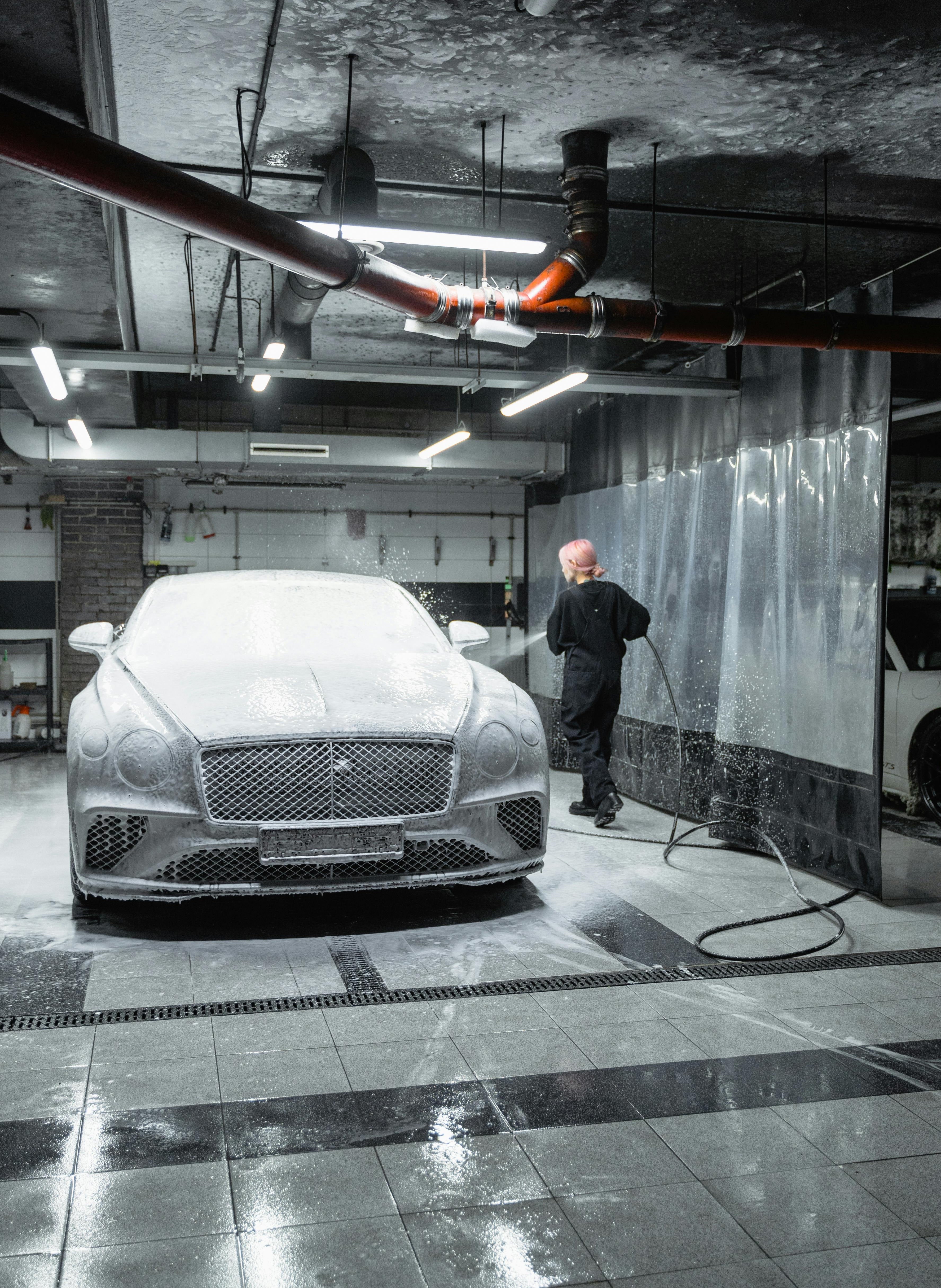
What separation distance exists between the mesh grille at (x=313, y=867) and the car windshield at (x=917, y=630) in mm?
4478

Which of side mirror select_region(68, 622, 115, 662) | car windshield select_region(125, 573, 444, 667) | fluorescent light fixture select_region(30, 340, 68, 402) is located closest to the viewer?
car windshield select_region(125, 573, 444, 667)

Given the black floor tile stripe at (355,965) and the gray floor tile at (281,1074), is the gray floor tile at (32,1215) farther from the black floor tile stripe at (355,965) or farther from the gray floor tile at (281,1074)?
the black floor tile stripe at (355,965)

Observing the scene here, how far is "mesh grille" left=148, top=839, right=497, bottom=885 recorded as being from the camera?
4.56m

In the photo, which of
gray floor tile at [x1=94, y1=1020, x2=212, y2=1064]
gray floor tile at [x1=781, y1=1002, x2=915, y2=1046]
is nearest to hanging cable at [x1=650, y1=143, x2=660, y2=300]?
gray floor tile at [x1=781, y1=1002, x2=915, y2=1046]

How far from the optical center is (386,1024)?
12.3 ft

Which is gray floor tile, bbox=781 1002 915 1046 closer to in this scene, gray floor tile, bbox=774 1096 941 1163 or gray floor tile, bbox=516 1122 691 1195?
gray floor tile, bbox=774 1096 941 1163

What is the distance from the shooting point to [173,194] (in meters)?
3.76

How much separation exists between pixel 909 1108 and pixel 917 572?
10921 millimetres

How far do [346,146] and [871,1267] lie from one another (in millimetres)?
4442

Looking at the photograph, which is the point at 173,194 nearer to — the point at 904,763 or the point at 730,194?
the point at 730,194

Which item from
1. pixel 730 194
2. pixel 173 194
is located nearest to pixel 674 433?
pixel 730 194

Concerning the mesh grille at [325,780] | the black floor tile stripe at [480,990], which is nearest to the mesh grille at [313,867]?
the mesh grille at [325,780]

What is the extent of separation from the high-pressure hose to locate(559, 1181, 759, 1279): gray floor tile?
1.99 m

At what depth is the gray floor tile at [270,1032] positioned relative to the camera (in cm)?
354
